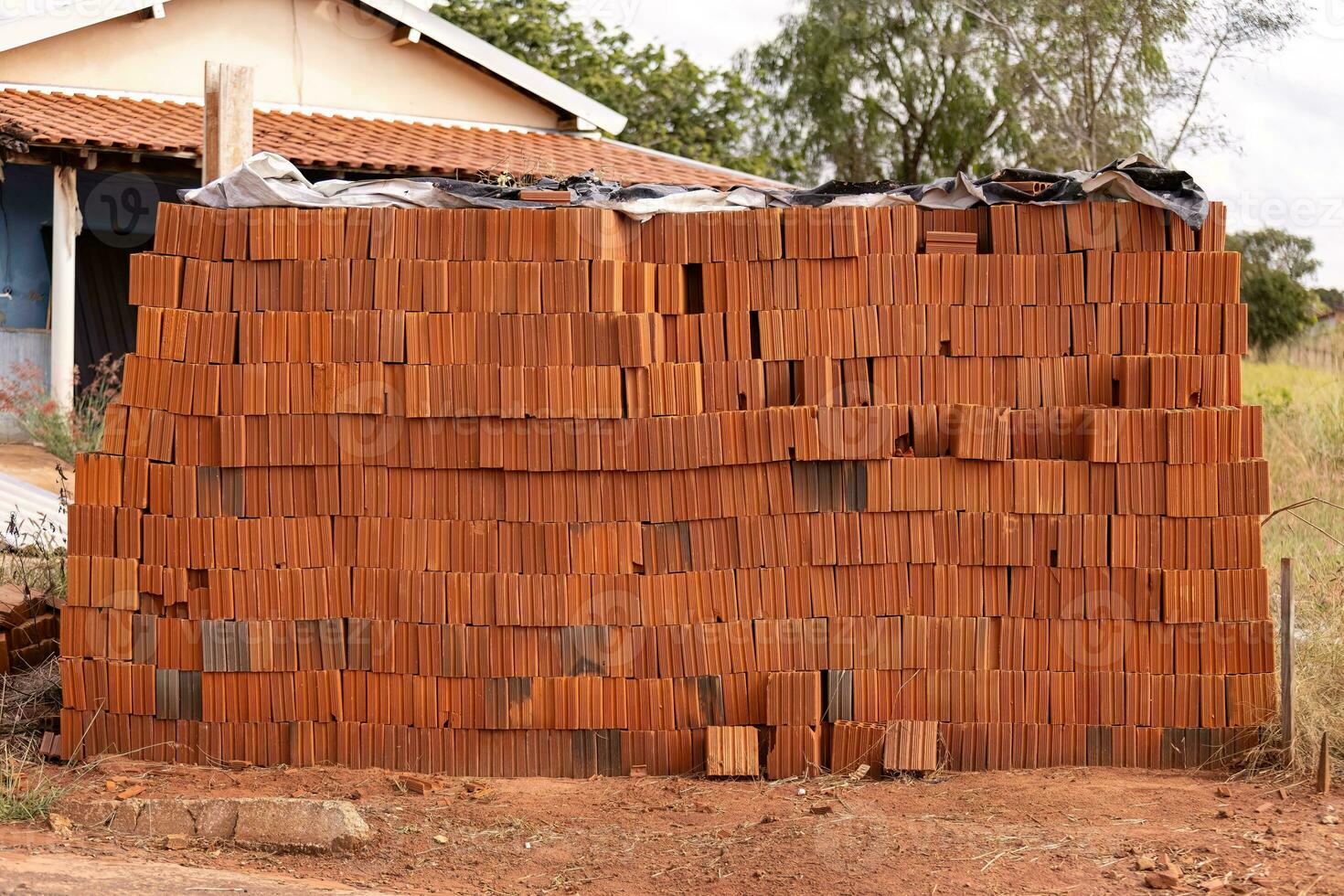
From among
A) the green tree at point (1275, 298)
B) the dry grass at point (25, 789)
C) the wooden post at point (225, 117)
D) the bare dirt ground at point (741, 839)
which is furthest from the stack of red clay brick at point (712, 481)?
the green tree at point (1275, 298)

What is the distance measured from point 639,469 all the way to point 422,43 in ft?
37.2

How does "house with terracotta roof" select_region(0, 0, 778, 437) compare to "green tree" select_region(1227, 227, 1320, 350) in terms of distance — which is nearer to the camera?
"house with terracotta roof" select_region(0, 0, 778, 437)

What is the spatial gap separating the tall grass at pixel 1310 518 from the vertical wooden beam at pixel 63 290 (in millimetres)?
10501

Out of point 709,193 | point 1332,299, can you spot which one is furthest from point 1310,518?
point 1332,299

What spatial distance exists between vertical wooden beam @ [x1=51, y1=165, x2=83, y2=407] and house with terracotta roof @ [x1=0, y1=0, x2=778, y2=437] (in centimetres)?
2

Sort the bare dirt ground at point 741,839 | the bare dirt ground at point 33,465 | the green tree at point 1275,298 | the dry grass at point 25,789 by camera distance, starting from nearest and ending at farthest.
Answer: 1. the bare dirt ground at point 741,839
2. the dry grass at point 25,789
3. the bare dirt ground at point 33,465
4. the green tree at point 1275,298

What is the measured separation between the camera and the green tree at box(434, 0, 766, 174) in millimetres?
21953

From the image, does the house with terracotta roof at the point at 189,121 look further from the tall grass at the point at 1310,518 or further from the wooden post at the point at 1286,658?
the wooden post at the point at 1286,658

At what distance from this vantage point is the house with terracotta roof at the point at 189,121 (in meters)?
12.3

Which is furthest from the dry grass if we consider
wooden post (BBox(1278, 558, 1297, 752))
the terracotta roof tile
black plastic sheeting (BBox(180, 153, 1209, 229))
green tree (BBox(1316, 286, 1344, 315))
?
green tree (BBox(1316, 286, 1344, 315))

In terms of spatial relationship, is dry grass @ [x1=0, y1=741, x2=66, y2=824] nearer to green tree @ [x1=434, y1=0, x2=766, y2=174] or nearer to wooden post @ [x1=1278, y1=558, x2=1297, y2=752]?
wooden post @ [x1=1278, y1=558, x2=1297, y2=752]

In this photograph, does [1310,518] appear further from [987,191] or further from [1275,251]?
[1275,251]

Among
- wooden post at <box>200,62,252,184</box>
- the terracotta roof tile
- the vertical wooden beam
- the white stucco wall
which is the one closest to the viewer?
wooden post at <box>200,62,252,184</box>

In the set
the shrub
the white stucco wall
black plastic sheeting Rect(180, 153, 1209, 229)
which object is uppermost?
the white stucco wall
